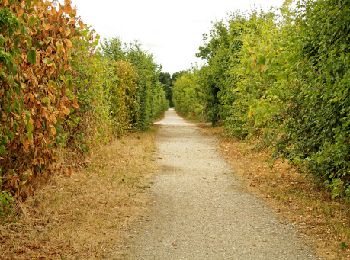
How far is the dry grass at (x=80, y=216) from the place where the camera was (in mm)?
5680

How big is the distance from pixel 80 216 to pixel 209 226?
202 centimetres

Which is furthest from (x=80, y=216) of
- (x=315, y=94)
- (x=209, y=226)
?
(x=315, y=94)

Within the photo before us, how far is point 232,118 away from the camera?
19219 millimetres

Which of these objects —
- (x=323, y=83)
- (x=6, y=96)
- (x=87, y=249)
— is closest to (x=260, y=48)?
(x=323, y=83)

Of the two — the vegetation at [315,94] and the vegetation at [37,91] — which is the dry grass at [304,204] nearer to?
the vegetation at [315,94]

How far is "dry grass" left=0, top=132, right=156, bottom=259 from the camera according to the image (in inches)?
224

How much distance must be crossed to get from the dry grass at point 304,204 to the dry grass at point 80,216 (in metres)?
2.50

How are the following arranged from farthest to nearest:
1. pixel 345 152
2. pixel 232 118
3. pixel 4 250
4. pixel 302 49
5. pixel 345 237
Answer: pixel 232 118 < pixel 302 49 < pixel 345 152 < pixel 345 237 < pixel 4 250

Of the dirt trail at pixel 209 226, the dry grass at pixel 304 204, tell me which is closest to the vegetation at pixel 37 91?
the dirt trail at pixel 209 226

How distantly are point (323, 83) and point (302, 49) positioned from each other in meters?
1.29

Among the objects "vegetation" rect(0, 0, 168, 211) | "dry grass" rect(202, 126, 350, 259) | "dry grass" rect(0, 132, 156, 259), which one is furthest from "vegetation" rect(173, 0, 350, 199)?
"vegetation" rect(0, 0, 168, 211)

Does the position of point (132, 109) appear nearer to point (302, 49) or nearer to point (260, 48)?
point (260, 48)

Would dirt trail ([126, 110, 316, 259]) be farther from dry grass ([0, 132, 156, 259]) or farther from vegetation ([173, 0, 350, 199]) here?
vegetation ([173, 0, 350, 199])

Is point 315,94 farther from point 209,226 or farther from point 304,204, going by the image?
point 209,226
